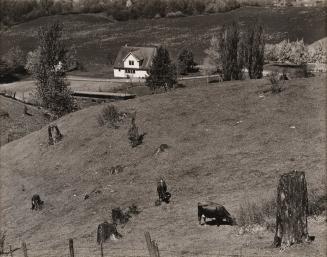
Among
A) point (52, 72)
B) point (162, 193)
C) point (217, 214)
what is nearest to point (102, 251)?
→ point (217, 214)

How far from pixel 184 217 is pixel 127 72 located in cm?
9090

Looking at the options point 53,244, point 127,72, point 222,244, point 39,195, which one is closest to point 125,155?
point 39,195

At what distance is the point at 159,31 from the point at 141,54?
48.5 metres

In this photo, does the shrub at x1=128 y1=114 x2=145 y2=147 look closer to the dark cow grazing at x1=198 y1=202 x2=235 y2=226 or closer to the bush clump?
the bush clump

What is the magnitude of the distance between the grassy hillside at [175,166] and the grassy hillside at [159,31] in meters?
73.3

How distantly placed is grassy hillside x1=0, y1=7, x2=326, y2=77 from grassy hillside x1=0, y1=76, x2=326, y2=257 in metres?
73.3

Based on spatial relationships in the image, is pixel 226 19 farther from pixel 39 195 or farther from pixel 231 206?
pixel 231 206

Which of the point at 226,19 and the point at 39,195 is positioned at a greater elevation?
the point at 226,19

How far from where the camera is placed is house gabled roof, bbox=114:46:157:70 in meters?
119

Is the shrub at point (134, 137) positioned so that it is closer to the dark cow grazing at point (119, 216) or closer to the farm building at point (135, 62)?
the dark cow grazing at point (119, 216)

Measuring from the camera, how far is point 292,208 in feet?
74.0

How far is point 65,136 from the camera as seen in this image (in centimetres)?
5791

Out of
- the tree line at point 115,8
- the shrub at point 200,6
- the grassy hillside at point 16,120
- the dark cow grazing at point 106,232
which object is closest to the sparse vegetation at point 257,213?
the dark cow grazing at point 106,232

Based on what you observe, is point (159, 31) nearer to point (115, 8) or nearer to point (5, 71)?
point (115, 8)
